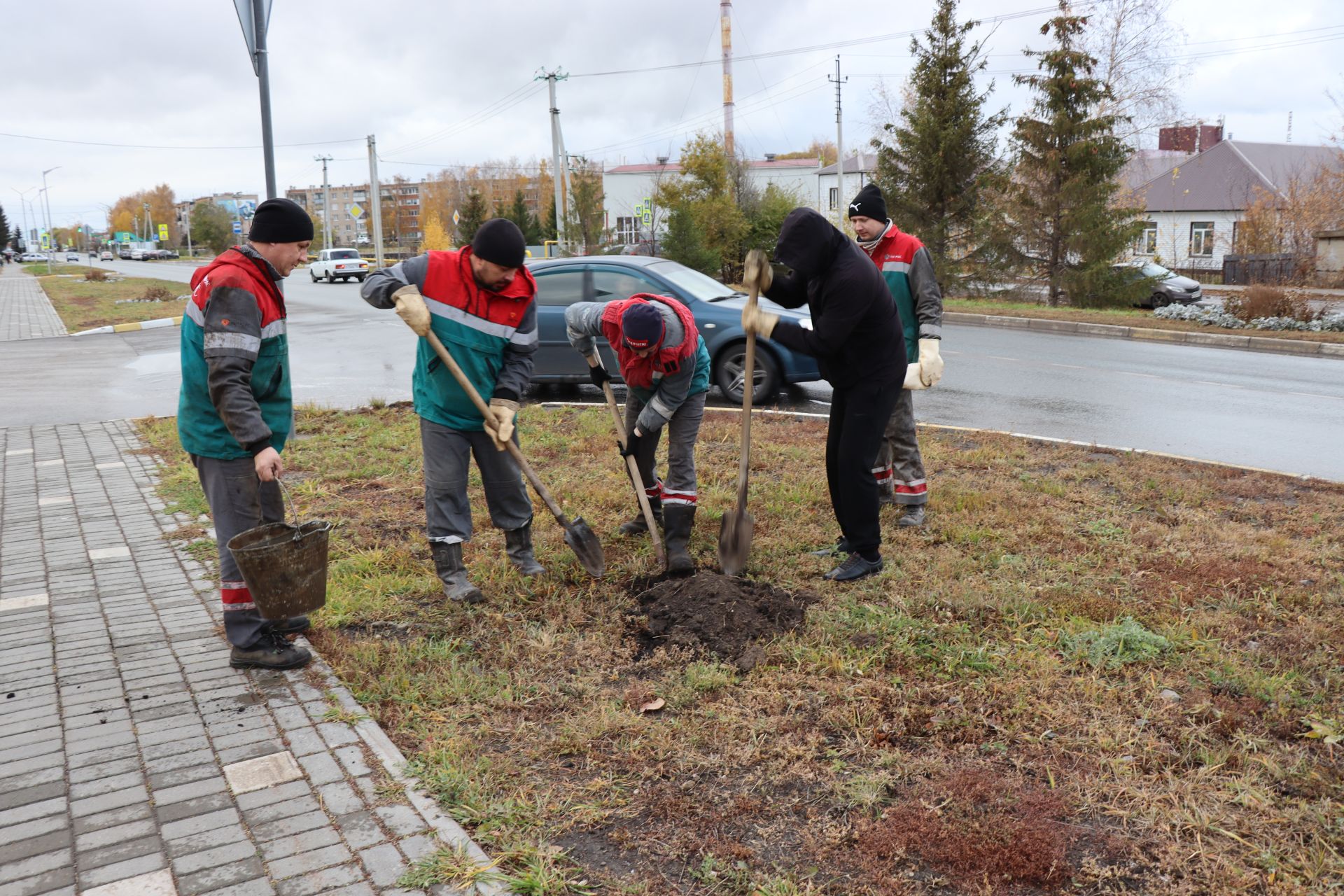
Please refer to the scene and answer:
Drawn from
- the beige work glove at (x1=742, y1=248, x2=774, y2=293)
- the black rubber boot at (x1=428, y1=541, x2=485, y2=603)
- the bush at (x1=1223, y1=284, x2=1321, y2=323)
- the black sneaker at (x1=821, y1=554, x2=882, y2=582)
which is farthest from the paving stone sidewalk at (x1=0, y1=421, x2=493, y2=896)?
the bush at (x1=1223, y1=284, x2=1321, y2=323)

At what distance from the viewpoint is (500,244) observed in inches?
168

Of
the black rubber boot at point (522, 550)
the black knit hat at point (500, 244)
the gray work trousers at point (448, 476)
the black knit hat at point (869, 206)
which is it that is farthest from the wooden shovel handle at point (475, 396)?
the black knit hat at point (869, 206)

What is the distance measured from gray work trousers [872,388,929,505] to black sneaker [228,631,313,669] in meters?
3.20

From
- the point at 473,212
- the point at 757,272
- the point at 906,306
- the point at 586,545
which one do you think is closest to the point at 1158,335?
the point at 906,306

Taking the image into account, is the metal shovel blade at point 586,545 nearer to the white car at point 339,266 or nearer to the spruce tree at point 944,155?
the spruce tree at point 944,155

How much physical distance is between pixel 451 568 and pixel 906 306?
300 cm

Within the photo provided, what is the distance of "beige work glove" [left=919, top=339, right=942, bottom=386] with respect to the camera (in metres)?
5.50

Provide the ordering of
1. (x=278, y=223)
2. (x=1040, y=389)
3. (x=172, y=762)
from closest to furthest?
(x=172, y=762), (x=278, y=223), (x=1040, y=389)

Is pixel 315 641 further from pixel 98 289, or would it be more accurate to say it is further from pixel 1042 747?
pixel 98 289

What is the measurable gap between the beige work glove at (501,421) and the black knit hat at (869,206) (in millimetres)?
2323

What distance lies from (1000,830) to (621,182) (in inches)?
2791

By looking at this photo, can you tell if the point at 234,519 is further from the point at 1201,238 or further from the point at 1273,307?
the point at 1201,238

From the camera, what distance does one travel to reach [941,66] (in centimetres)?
2220

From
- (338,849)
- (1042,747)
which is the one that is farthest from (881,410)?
(338,849)
